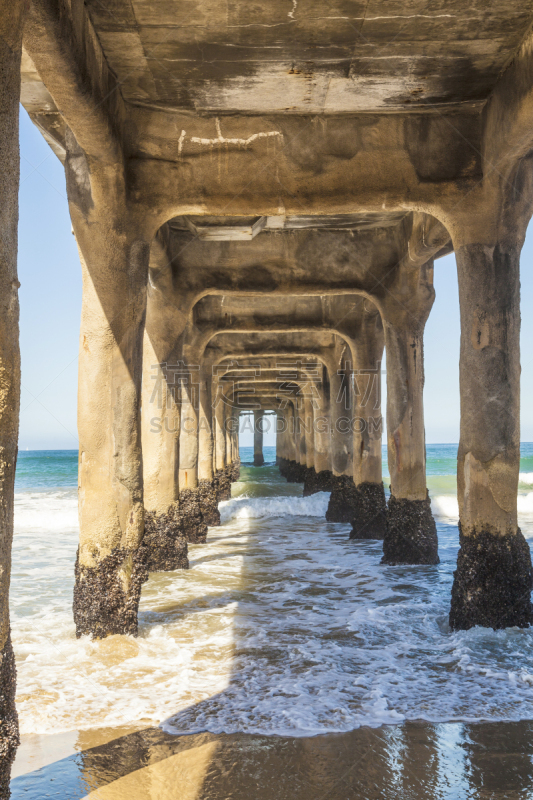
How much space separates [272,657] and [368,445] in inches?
248

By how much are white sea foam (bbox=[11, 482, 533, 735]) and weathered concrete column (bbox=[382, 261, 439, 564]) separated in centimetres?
40

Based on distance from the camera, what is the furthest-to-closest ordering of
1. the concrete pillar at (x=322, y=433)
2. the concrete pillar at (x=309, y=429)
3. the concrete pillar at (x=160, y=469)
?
1. the concrete pillar at (x=309, y=429)
2. the concrete pillar at (x=322, y=433)
3. the concrete pillar at (x=160, y=469)

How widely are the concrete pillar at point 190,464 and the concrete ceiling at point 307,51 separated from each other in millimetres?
5711

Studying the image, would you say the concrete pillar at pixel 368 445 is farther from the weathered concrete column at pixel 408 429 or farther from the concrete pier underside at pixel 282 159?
the concrete pier underside at pixel 282 159

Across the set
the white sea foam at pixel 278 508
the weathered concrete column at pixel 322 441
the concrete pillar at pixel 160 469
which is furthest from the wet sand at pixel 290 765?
the weathered concrete column at pixel 322 441

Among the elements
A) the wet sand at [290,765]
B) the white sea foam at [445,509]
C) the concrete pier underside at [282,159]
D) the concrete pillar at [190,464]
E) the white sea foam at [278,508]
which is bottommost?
the white sea foam at [445,509]

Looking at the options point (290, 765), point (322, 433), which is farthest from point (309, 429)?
point (290, 765)

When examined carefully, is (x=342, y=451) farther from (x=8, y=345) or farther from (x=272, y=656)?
(x=8, y=345)

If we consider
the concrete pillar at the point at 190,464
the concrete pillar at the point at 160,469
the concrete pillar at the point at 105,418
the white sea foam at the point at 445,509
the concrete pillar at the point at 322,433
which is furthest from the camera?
the concrete pillar at the point at 322,433

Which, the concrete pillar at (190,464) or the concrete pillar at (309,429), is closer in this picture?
the concrete pillar at (190,464)

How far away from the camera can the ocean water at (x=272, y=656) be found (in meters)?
3.70

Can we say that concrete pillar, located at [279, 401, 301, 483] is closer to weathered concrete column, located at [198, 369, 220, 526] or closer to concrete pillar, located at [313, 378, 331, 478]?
concrete pillar, located at [313, 378, 331, 478]

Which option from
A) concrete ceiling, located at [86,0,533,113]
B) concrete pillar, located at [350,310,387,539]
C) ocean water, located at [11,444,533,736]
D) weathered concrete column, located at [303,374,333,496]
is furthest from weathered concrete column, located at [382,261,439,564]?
weathered concrete column, located at [303,374,333,496]

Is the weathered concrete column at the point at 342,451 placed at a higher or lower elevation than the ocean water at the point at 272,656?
higher
